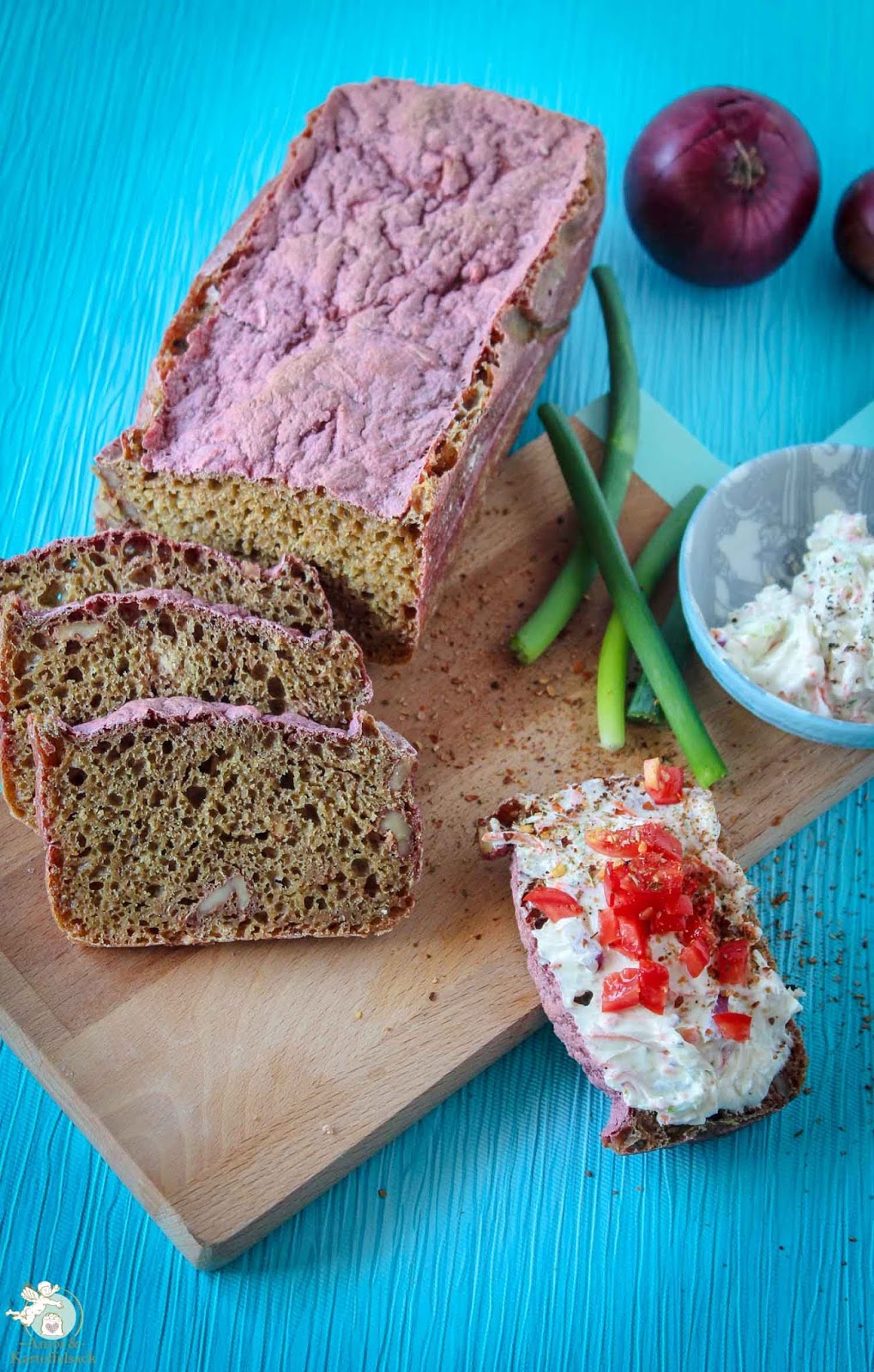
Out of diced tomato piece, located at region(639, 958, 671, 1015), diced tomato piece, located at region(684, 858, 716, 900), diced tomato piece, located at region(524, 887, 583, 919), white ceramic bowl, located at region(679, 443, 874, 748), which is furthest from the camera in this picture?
white ceramic bowl, located at region(679, 443, 874, 748)

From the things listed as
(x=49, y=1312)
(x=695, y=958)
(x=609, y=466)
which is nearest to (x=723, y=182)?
(x=609, y=466)

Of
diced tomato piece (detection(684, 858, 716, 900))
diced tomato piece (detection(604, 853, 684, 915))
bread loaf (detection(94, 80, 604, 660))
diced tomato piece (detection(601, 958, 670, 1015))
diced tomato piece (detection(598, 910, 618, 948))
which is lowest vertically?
diced tomato piece (detection(684, 858, 716, 900))

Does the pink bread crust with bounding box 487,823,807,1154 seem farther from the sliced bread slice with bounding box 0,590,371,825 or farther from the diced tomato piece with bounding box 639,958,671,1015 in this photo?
the sliced bread slice with bounding box 0,590,371,825

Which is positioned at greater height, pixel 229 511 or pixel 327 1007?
pixel 229 511

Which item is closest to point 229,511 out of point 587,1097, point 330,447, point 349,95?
point 330,447

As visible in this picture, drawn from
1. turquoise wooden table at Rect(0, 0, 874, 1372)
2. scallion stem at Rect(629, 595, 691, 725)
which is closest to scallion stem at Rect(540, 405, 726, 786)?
scallion stem at Rect(629, 595, 691, 725)

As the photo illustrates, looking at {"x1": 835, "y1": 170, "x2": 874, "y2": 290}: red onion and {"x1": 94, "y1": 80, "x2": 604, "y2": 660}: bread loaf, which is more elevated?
{"x1": 94, "y1": 80, "x2": 604, "y2": 660}: bread loaf

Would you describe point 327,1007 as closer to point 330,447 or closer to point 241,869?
point 241,869
